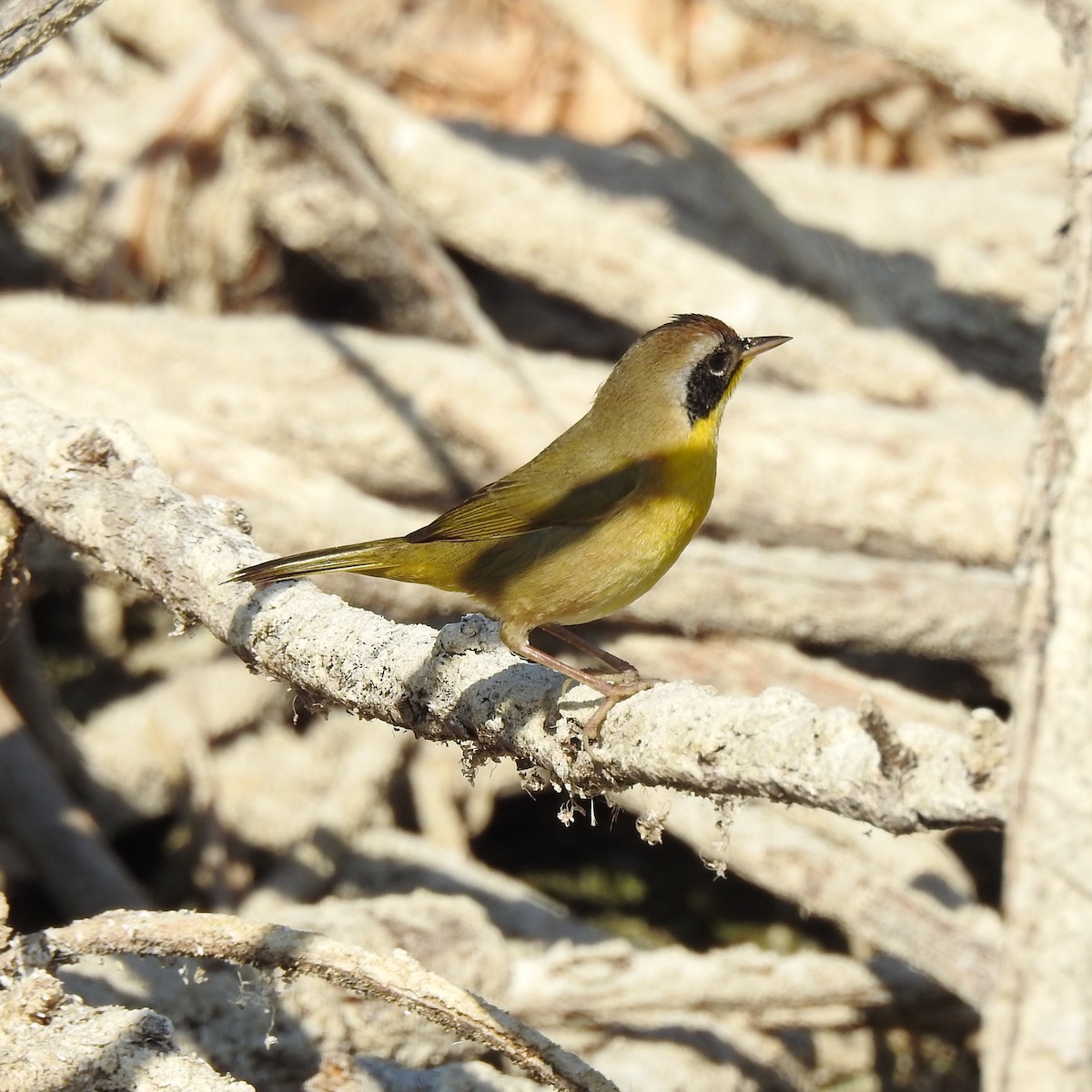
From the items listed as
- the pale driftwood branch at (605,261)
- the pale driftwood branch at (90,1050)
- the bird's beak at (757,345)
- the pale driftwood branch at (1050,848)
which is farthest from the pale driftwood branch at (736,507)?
the pale driftwood branch at (1050,848)

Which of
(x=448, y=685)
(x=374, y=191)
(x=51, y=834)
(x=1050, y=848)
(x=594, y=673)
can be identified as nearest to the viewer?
(x=1050, y=848)

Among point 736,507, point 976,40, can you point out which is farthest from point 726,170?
point 736,507

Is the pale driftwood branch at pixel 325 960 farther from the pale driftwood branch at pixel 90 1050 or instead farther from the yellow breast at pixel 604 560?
the yellow breast at pixel 604 560

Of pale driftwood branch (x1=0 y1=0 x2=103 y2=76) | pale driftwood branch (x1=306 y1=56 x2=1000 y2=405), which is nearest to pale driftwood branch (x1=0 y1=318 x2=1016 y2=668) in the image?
pale driftwood branch (x1=306 y1=56 x2=1000 y2=405)

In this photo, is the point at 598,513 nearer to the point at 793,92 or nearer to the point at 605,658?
the point at 605,658

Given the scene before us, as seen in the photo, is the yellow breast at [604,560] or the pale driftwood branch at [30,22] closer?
the pale driftwood branch at [30,22]

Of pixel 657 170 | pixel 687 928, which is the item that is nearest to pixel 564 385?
pixel 657 170
